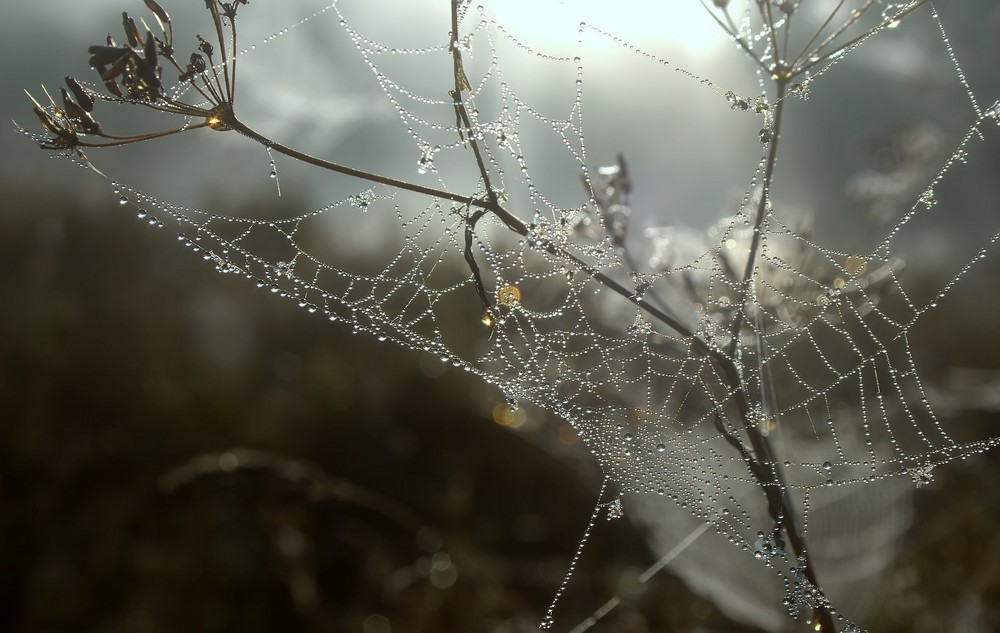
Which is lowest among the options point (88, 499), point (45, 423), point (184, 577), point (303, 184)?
point (184, 577)

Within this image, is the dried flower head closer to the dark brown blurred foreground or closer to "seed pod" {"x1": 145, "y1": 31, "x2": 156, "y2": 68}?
"seed pod" {"x1": 145, "y1": 31, "x2": 156, "y2": 68}

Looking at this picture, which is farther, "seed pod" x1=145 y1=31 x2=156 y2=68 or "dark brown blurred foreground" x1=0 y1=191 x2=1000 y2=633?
"dark brown blurred foreground" x1=0 y1=191 x2=1000 y2=633

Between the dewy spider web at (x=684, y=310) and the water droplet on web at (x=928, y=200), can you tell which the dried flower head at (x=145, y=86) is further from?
the water droplet on web at (x=928, y=200)

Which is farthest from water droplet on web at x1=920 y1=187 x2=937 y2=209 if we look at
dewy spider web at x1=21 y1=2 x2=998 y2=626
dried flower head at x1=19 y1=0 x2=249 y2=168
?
dried flower head at x1=19 y1=0 x2=249 y2=168

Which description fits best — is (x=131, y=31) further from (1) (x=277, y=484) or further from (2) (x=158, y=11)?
(1) (x=277, y=484)

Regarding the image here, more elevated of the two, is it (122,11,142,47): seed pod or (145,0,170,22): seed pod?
(145,0,170,22): seed pod

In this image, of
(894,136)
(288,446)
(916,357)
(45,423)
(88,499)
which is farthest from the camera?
(288,446)

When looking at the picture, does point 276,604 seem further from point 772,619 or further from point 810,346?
point 810,346

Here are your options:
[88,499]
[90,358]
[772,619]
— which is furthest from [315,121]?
[90,358]

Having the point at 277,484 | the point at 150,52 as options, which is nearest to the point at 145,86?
the point at 150,52
